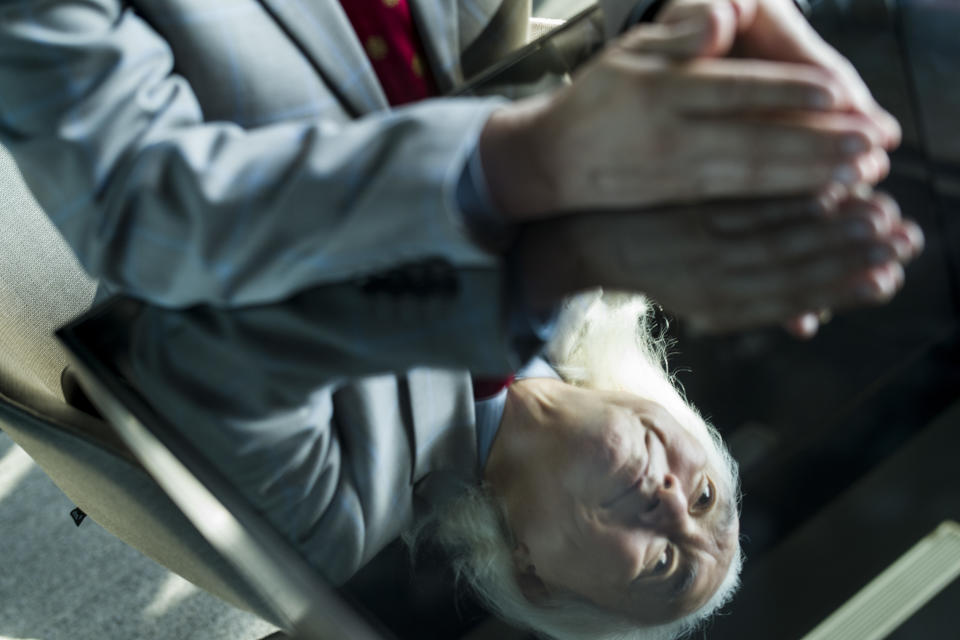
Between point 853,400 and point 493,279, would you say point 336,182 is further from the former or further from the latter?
point 853,400

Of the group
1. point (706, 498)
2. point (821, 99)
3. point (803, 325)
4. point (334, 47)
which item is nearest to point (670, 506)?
point (706, 498)

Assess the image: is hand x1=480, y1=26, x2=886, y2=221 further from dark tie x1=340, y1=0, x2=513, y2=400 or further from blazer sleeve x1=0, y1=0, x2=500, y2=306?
dark tie x1=340, y1=0, x2=513, y2=400

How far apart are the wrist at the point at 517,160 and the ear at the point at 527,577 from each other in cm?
19

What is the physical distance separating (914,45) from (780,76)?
0.95 ft

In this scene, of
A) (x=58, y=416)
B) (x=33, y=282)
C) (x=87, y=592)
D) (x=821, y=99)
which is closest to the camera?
(x=821, y=99)

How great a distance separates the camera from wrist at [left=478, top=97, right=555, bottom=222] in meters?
0.45

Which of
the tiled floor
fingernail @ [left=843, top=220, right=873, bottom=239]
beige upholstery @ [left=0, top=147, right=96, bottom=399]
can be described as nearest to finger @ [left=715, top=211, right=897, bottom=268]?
fingernail @ [left=843, top=220, right=873, bottom=239]

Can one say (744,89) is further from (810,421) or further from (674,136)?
(810,421)

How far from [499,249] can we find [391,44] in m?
0.29

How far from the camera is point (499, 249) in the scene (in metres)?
0.47

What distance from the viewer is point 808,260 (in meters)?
0.42

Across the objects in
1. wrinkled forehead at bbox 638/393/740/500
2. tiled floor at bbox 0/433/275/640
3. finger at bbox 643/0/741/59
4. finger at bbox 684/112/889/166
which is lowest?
tiled floor at bbox 0/433/275/640

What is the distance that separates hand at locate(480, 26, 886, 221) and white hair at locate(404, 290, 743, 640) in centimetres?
6

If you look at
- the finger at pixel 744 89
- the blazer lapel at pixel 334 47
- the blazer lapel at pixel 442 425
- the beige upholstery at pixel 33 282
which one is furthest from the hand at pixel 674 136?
the beige upholstery at pixel 33 282
